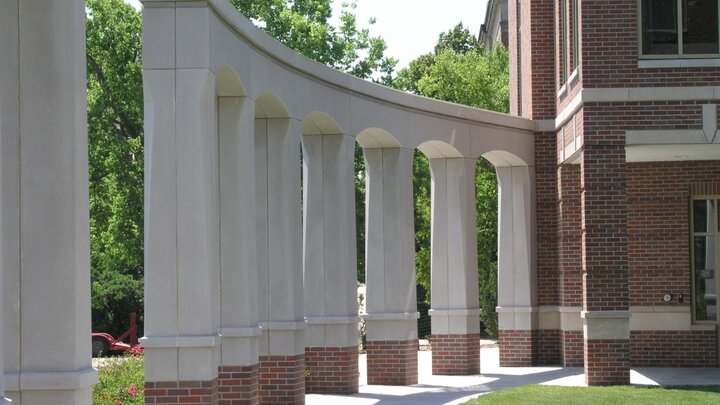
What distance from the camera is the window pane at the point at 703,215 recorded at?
80.9 ft

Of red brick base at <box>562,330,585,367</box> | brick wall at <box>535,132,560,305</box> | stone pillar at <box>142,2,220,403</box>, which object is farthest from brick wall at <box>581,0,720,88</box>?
stone pillar at <box>142,2,220,403</box>

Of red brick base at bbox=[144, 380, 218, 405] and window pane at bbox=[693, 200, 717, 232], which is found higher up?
window pane at bbox=[693, 200, 717, 232]

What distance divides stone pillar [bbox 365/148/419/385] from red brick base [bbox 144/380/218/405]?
8.67 m

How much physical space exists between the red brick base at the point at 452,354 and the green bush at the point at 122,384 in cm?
685

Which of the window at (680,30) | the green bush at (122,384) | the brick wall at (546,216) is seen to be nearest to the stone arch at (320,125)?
the green bush at (122,384)

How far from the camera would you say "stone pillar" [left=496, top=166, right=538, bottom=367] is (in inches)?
1049

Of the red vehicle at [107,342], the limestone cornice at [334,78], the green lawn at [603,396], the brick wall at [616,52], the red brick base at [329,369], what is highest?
the brick wall at [616,52]

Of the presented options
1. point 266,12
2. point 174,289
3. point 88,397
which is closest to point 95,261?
point 266,12

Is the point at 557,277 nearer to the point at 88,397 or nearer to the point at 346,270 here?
the point at 346,270

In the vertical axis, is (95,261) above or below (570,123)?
below

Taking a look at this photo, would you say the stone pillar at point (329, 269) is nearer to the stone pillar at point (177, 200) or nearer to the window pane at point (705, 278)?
the stone pillar at point (177, 200)

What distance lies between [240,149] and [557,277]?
496 inches

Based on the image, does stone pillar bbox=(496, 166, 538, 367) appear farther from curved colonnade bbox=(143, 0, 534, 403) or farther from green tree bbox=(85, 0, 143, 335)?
green tree bbox=(85, 0, 143, 335)

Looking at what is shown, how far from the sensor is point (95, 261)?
41.1 meters
